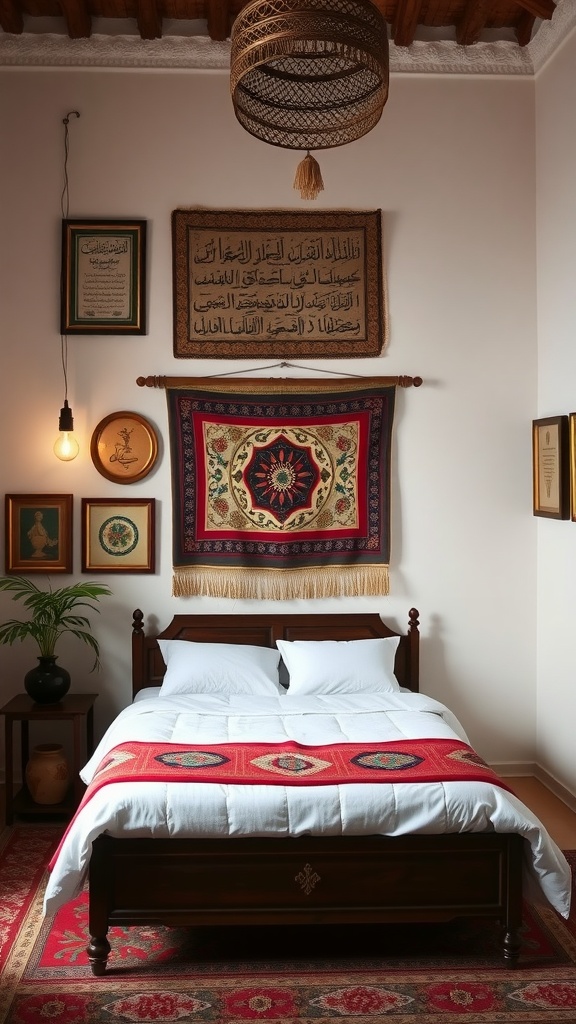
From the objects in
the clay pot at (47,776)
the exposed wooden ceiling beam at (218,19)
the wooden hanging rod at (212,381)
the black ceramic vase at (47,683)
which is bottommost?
the clay pot at (47,776)

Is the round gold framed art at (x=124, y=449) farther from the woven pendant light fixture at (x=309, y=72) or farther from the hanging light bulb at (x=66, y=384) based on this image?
the woven pendant light fixture at (x=309, y=72)

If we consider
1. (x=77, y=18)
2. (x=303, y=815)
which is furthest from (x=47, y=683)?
(x=77, y=18)

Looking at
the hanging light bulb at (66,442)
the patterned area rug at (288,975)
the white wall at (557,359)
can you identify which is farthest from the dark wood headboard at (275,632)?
the patterned area rug at (288,975)

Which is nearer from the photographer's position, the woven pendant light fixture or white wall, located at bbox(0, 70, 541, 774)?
the woven pendant light fixture

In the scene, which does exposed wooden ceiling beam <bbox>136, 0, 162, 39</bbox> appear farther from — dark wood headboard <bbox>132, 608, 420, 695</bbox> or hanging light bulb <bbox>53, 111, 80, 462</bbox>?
dark wood headboard <bbox>132, 608, 420, 695</bbox>

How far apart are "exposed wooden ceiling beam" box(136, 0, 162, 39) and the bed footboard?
Result: 390 cm

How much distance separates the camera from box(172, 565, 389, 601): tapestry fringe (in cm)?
484

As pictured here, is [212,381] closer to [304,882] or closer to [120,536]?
[120,536]

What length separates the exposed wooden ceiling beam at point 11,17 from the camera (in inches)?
178

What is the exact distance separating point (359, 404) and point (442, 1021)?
3.00 metres

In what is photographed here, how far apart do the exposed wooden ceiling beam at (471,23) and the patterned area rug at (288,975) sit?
164 inches

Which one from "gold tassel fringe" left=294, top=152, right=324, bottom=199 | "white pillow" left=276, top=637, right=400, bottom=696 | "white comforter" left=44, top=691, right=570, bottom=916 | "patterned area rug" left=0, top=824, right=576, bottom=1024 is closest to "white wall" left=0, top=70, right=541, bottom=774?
"white pillow" left=276, top=637, right=400, bottom=696

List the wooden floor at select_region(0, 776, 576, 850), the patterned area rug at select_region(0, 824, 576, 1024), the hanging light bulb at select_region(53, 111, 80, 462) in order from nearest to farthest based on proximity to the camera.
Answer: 1. the patterned area rug at select_region(0, 824, 576, 1024)
2. the wooden floor at select_region(0, 776, 576, 850)
3. the hanging light bulb at select_region(53, 111, 80, 462)

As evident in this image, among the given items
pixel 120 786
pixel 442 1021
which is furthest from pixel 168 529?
pixel 442 1021
